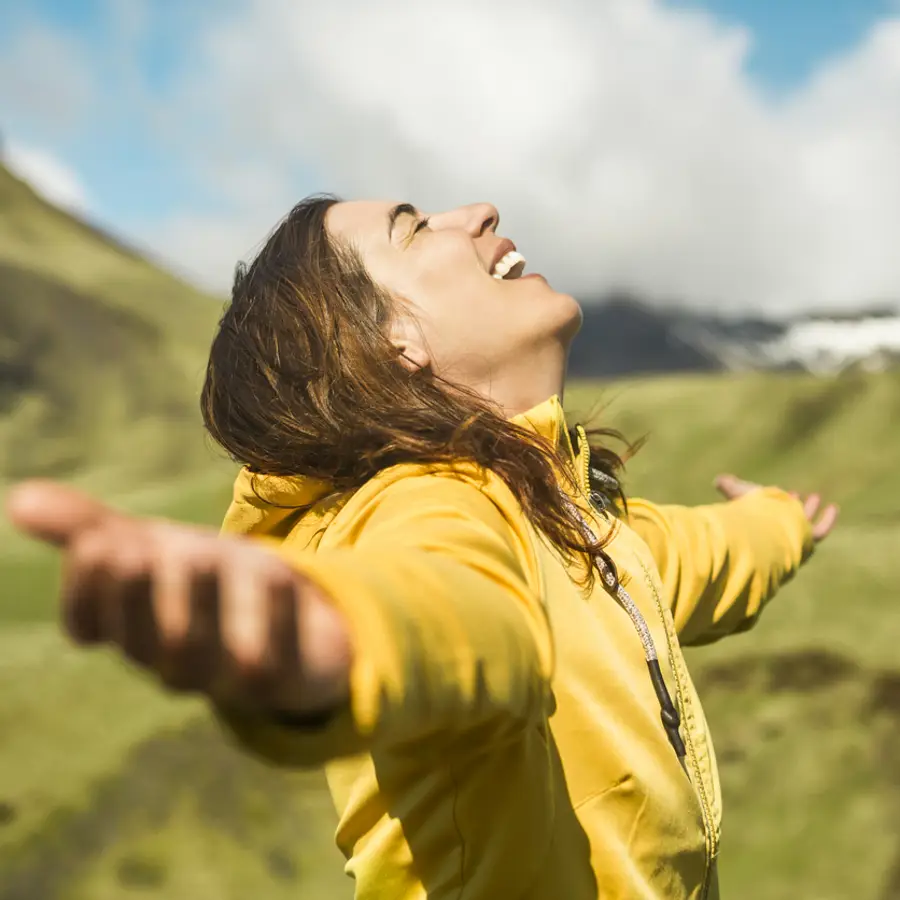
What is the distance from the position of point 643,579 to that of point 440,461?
1.32ft

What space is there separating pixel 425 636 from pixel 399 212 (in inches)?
40.8

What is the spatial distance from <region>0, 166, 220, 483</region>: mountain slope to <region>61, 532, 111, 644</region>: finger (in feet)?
27.0

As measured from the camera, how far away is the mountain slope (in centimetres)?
998

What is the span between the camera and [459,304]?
147 cm

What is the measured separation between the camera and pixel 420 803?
3.81ft

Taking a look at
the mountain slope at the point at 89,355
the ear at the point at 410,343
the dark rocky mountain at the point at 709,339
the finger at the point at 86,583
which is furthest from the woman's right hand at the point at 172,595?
the dark rocky mountain at the point at 709,339

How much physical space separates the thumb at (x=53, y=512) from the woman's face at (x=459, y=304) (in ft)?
2.92

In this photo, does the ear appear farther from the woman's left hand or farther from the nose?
the woman's left hand

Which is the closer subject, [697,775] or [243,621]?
[243,621]

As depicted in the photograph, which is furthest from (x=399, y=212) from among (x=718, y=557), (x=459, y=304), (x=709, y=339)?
(x=709, y=339)

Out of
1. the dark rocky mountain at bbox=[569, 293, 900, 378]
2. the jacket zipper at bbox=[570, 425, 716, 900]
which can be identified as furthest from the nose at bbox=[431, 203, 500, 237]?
the dark rocky mountain at bbox=[569, 293, 900, 378]

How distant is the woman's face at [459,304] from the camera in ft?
4.77

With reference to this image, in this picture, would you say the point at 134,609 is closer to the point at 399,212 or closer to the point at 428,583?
the point at 428,583

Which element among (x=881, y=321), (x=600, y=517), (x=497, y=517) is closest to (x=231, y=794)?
(x=600, y=517)
